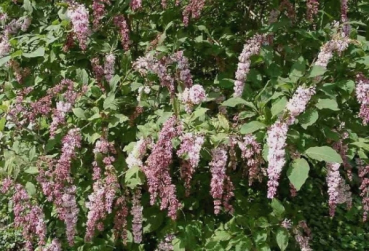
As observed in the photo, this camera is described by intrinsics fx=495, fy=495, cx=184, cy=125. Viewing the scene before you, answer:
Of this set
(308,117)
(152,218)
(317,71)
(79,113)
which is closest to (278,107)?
(308,117)

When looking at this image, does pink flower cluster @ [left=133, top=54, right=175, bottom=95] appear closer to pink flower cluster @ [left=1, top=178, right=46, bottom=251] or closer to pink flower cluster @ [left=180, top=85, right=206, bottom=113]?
pink flower cluster @ [left=180, top=85, right=206, bottom=113]

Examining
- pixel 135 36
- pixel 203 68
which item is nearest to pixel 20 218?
pixel 135 36

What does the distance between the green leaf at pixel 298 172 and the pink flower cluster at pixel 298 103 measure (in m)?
0.20

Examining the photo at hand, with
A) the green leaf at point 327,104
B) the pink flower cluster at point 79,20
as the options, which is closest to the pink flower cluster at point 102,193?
the pink flower cluster at point 79,20

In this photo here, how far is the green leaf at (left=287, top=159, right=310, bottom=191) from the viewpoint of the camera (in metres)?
2.24

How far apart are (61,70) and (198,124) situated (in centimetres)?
121

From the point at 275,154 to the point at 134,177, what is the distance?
96 cm

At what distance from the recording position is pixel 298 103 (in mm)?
2350

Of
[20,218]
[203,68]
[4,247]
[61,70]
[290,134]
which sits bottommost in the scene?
[4,247]

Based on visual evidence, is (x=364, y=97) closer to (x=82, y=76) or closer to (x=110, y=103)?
(x=110, y=103)

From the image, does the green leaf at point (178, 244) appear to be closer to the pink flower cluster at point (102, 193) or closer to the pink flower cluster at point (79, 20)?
the pink flower cluster at point (102, 193)

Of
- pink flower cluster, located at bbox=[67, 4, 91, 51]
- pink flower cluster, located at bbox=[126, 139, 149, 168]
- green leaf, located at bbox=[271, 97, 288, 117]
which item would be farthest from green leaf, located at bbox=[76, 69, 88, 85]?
green leaf, located at bbox=[271, 97, 288, 117]

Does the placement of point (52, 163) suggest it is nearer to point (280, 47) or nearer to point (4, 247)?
point (280, 47)

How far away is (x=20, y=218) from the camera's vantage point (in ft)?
9.64
